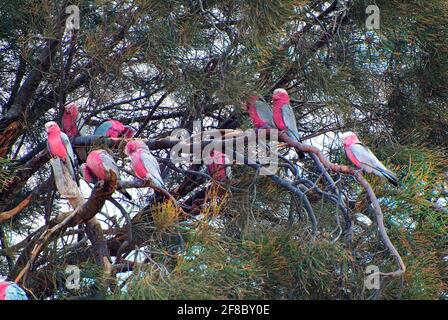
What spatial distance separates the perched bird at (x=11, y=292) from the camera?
2785 mm

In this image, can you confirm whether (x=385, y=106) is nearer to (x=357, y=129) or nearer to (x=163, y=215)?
(x=357, y=129)

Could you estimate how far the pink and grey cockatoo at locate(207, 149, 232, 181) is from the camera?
3.65 metres

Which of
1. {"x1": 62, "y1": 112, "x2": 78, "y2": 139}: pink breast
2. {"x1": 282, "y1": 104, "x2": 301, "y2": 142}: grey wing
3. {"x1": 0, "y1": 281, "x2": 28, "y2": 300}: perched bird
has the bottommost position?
{"x1": 0, "y1": 281, "x2": 28, "y2": 300}: perched bird

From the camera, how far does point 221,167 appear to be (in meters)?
3.68

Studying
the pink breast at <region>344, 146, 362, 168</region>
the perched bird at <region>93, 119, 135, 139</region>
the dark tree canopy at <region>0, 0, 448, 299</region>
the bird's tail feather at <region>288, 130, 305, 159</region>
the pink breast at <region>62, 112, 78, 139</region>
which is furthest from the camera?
the pink breast at <region>62, 112, 78, 139</region>

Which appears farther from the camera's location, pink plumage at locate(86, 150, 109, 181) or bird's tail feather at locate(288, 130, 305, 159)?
bird's tail feather at locate(288, 130, 305, 159)

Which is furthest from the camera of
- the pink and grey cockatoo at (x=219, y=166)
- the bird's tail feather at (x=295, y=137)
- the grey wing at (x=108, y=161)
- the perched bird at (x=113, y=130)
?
the perched bird at (x=113, y=130)

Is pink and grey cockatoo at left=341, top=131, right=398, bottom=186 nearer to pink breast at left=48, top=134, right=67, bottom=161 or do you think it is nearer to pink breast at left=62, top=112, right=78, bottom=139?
pink breast at left=48, top=134, right=67, bottom=161

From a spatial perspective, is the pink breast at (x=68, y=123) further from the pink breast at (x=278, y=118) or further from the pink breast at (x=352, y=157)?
the pink breast at (x=352, y=157)

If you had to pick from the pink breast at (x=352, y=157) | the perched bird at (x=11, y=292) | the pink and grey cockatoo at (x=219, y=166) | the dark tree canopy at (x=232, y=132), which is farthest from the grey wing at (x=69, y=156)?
the pink breast at (x=352, y=157)

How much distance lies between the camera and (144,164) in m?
3.40

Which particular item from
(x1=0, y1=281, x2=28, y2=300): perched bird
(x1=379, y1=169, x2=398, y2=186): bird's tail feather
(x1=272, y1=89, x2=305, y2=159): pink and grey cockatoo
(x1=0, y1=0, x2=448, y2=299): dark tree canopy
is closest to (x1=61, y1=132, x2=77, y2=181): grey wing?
(x1=0, y1=0, x2=448, y2=299): dark tree canopy

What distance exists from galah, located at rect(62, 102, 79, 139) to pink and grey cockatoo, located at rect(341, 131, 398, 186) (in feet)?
4.70

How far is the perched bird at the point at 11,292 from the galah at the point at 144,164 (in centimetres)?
75
